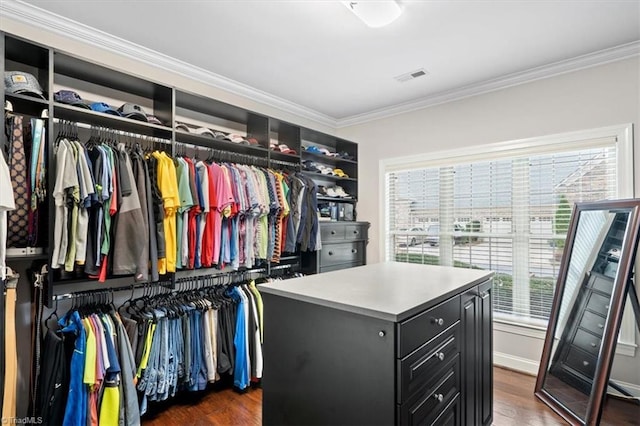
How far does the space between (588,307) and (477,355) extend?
1224mm

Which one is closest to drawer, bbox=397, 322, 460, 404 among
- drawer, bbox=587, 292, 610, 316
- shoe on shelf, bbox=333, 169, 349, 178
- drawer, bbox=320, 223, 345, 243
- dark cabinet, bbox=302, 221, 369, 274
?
drawer, bbox=587, 292, 610, 316

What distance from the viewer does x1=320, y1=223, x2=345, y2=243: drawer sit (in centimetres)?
346

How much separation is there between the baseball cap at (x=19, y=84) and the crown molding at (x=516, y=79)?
3.20m

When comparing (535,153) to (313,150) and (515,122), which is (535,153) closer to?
(515,122)

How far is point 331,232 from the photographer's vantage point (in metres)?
3.55

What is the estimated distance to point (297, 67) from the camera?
9.44ft

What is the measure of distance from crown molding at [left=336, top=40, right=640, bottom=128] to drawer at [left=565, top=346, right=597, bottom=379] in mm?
2265

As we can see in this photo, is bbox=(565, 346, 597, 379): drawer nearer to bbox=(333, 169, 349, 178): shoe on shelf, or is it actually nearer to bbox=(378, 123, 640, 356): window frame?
bbox=(378, 123, 640, 356): window frame

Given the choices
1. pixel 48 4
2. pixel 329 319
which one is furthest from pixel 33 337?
pixel 48 4

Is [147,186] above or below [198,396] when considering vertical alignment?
above

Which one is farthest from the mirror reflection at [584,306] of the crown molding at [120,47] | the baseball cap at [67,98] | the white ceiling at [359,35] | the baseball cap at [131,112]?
the baseball cap at [67,98]

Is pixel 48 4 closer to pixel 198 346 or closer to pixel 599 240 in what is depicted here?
pixel 198 346

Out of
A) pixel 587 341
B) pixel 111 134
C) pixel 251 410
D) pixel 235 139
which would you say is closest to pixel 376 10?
pixel 235 139

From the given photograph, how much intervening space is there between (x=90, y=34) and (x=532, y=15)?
303 centimetres
